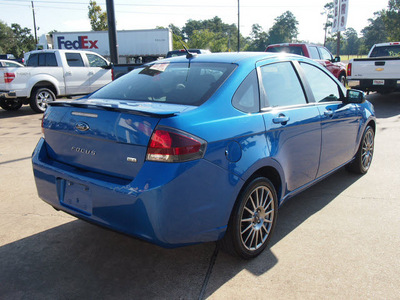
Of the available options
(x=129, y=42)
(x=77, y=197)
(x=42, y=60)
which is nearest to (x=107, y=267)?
(x=77, y=197)

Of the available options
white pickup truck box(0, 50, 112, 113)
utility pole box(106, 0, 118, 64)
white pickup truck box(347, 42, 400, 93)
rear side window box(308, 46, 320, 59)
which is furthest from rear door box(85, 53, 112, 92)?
white pickup truck box(347, 42, 400, 93)

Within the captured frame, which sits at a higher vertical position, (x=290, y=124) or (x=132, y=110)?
(x=132, y=110)

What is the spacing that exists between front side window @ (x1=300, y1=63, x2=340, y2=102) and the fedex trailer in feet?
84.8

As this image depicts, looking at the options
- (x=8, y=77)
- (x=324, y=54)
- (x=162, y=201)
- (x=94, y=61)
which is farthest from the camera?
(x=324, y=54)

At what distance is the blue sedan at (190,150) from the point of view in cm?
227

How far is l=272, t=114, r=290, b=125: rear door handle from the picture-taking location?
2955mm

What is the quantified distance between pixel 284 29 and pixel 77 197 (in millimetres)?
132476

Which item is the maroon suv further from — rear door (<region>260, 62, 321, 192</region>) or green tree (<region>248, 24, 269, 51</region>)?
green tree (<region>248, 24, 269, 51</region>)

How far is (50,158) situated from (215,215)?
148 cm

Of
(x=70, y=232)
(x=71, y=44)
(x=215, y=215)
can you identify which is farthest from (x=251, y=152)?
(x=71, y=44)

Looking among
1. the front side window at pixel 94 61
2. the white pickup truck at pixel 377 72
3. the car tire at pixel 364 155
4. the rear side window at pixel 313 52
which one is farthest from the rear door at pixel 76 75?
the car tire at pixel 364 155

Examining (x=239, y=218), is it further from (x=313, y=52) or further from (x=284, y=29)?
(x=284, y=29)

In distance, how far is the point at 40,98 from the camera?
1127cm

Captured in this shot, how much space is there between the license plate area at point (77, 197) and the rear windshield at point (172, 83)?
857mm
